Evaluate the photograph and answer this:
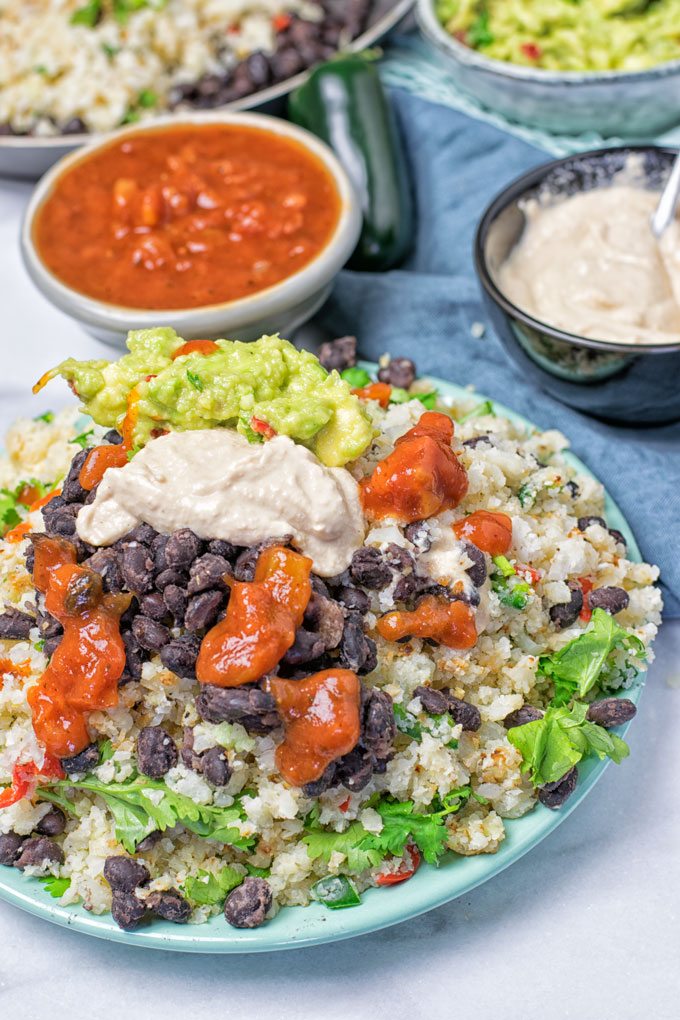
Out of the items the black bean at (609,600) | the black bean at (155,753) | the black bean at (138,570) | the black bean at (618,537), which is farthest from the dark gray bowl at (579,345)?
the black bean at (155,753)

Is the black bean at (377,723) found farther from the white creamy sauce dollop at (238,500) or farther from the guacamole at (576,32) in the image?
the guacamole at (576,32)

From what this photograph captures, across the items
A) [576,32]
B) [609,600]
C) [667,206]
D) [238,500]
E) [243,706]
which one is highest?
[576,32]

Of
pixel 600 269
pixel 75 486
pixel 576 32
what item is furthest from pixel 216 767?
pixel 576 32

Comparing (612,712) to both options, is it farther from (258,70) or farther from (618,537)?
(258,70)

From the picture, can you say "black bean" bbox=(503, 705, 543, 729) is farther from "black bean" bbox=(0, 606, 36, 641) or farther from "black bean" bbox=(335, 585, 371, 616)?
"black bean" bbox=(0, 606, 36, 641)

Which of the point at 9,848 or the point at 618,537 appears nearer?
the point at 9,848

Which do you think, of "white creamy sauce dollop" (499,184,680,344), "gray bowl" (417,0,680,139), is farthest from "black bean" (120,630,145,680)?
"gray bowl" (417,0,680,139)
